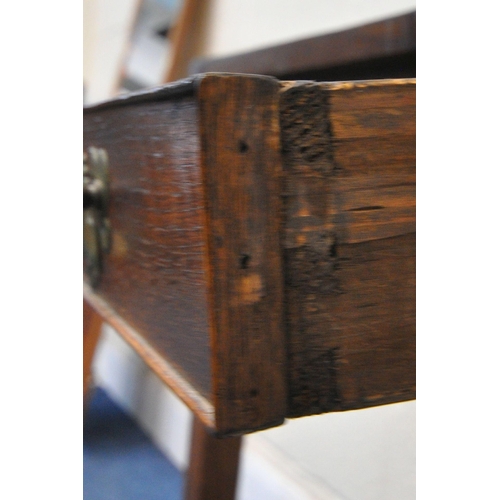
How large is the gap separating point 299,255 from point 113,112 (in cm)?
23

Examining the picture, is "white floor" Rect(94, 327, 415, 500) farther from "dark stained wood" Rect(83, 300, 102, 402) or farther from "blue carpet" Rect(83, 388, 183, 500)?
"dark stained wood" Rect(83, 300, 102, 402)

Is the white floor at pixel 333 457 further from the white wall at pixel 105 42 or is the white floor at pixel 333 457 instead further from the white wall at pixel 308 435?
the white wall at pixel 105 42

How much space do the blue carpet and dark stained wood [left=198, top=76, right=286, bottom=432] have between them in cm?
111

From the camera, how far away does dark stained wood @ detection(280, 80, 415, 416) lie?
1.21ft

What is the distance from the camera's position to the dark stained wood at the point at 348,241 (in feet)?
1.21

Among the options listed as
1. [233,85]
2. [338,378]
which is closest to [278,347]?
[338,378]

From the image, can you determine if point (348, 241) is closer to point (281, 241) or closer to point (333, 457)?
point (281, 241)

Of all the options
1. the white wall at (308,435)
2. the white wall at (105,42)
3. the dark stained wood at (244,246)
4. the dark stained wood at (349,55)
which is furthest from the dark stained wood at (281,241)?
the white wall at (105,42)

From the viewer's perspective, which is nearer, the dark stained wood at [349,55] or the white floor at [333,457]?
the dark stained wood at [349,55]

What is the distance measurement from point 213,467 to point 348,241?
1.61ft

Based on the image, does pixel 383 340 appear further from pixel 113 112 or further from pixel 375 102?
pixel 113 112

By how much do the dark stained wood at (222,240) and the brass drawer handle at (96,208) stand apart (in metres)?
0.14

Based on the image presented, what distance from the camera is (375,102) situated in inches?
15.3
